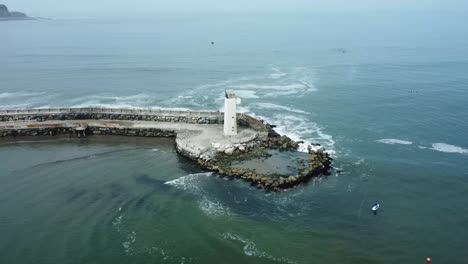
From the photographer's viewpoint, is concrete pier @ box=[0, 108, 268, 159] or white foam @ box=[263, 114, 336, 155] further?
white foam @ box=[263, 114, 336, 155]

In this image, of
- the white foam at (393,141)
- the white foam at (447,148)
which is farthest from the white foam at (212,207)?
the white foam at (447,148)

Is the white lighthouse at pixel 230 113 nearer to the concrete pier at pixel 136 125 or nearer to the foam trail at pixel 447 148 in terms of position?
the concrete pier at pixel 136 125

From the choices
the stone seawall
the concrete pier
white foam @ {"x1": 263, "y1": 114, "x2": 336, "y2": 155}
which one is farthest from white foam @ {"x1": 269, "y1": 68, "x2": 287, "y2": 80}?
the concrete pier

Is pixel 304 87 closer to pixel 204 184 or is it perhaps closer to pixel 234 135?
pixel 234 135

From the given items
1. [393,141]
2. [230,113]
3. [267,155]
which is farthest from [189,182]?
[393,141]

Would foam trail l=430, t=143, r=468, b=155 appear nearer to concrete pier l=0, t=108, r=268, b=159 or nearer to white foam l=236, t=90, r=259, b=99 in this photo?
concrete pier l=0, t=108, r=268, b=159

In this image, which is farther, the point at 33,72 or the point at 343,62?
the point at 343,62

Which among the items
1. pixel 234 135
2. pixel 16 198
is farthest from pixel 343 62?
pixel 16 198
